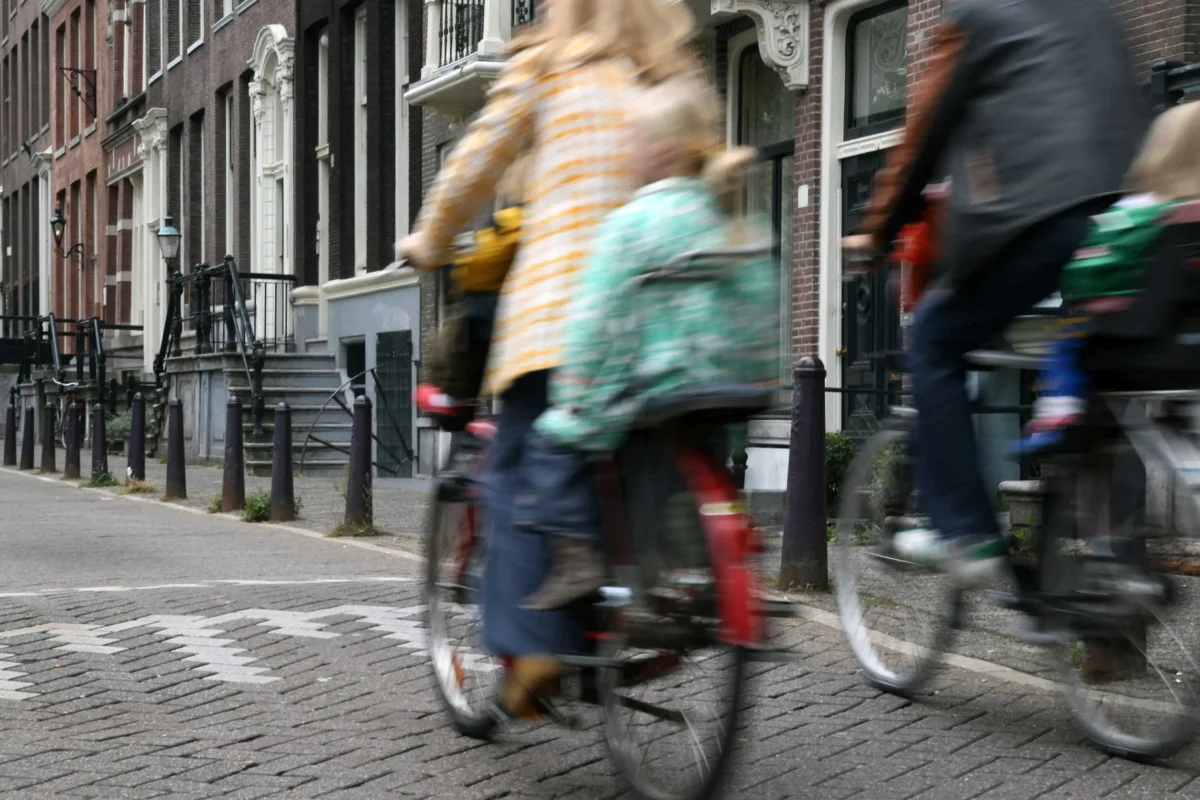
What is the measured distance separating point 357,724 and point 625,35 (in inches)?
78.6

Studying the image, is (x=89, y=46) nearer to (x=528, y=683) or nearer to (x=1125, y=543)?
(x=528, y=683)

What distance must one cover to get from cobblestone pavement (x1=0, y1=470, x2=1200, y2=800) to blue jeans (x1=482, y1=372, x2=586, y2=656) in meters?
0.39

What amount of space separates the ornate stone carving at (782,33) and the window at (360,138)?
956cm

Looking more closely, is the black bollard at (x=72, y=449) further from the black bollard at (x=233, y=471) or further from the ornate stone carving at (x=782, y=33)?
the ornate stone carving at (x=782, y=33)

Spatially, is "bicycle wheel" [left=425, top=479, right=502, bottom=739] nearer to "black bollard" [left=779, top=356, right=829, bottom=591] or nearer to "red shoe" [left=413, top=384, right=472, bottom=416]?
"red shoe" [left=413, top=384, right=472, bottom=416]

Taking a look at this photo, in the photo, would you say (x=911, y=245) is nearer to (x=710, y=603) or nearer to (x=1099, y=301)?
(x=1099, y=301)

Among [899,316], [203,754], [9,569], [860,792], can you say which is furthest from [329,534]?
[860,792]

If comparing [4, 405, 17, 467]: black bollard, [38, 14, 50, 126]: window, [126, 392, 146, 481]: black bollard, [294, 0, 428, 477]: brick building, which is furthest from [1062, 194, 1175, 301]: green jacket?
[38, 14, 50, 126]: window

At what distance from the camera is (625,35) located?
3848 mm

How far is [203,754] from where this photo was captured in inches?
171

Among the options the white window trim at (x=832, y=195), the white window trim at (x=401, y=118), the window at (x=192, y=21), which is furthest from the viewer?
the window at (x=192, y=21)

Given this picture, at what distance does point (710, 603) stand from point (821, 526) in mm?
3719

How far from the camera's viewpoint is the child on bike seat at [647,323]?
3.42 meters

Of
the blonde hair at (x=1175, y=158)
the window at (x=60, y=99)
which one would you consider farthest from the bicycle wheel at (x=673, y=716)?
the window at (x=60, y=99)
